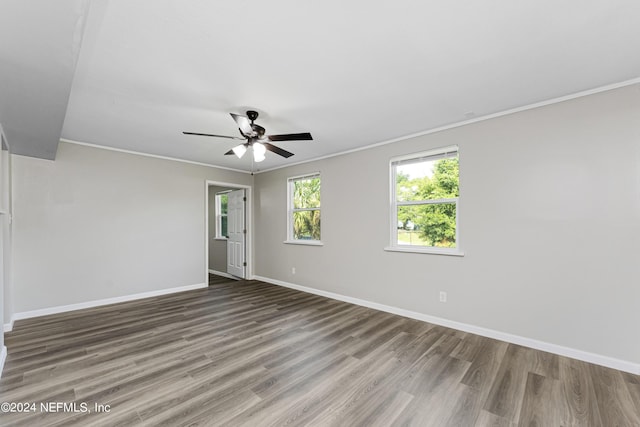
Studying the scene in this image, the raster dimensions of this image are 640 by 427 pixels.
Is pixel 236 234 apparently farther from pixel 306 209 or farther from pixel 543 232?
pixel 543 232

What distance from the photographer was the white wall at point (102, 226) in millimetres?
3752

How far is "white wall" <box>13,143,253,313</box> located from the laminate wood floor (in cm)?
69

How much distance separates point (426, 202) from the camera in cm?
369

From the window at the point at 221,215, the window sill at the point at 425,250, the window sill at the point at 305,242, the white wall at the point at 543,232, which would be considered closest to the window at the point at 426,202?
the window sill at the point at 425,250

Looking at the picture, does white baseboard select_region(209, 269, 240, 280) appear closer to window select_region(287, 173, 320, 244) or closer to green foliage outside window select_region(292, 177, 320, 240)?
window select_region(287, 173, 320, 244)

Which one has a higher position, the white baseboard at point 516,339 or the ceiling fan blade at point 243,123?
the ceiling fan blade at point 243,123

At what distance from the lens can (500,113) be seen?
3045 millimetres

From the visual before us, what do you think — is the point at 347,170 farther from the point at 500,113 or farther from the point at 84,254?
the point at 84,254

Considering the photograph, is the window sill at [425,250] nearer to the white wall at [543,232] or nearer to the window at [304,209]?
the white wall at [543,232]

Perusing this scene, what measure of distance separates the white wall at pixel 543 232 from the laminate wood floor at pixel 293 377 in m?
0.33

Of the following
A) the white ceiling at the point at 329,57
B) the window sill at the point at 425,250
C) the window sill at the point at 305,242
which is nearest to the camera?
the white ceiling at the point at 329,57

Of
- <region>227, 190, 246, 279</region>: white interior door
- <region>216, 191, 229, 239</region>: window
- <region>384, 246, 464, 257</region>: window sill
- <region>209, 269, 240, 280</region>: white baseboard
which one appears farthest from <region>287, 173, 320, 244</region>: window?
<region>216, 191, 229, 239</region>: window

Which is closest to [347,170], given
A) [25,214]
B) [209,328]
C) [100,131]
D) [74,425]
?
[209,328]

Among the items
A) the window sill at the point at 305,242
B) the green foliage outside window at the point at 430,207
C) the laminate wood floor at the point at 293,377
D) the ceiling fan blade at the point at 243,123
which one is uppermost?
the ceiling fan blade at the point at 243,123
